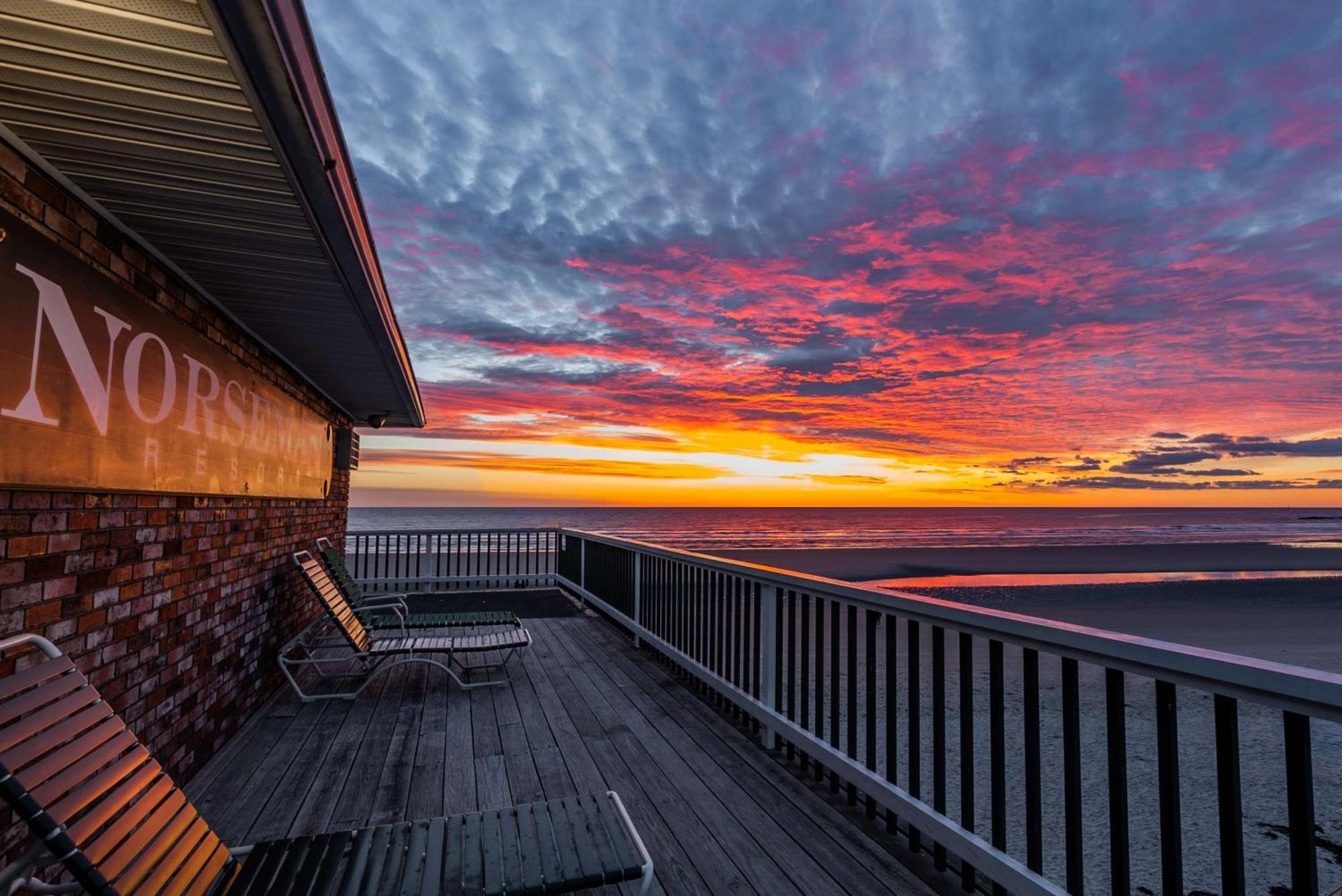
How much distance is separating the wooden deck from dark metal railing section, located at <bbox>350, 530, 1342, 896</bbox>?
245 millimetres

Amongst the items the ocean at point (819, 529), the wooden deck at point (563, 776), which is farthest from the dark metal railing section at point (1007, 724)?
the ocean at point (819, 529)

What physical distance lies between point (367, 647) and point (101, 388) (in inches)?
113

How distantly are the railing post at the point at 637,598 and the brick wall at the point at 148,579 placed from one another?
2.85 meters

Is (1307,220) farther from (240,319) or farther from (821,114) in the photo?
(240,319)

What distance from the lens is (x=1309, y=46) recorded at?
237 inches

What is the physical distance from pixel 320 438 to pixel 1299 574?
26633 millimetres

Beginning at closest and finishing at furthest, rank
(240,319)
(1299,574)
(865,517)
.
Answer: (240,319) → (1299,574) → (865,517)

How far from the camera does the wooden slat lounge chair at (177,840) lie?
144cm

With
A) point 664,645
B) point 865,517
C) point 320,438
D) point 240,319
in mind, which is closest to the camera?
point 240,319

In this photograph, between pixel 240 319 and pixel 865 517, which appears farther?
pixel 865 517

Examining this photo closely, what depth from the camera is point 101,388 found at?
2180mm

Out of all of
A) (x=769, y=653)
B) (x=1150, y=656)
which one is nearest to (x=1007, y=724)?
(x=769, y=653)

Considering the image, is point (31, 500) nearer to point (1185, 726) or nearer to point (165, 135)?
point (165, 135)

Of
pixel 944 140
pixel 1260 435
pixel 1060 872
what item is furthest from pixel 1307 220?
pixel 1260 435
